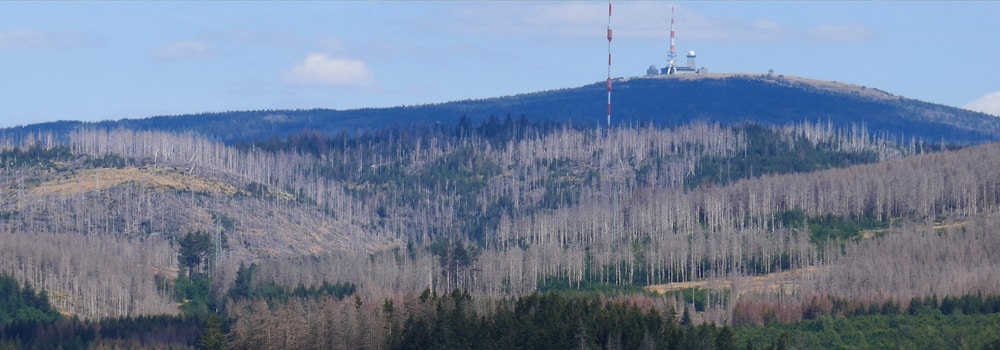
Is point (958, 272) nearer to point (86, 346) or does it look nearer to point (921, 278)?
point (921, 278)

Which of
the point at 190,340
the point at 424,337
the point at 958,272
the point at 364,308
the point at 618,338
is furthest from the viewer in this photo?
the point at 958,272

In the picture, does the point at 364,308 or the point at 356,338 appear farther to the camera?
the point at 364,308

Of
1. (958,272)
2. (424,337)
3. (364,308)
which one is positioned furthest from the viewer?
(958,272)

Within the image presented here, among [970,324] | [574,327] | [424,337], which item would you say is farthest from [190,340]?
[970,324]

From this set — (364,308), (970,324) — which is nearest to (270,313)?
(364,308)

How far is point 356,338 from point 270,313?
1590 cm

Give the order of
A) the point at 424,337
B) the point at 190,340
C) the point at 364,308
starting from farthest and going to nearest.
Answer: the point at 190,340 → the point at 364,308 → the point at 424,337

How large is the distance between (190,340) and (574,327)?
4525 centimetres

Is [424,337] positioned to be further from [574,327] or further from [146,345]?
[146,345]

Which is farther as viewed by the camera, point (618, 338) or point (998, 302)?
point (998, 302)

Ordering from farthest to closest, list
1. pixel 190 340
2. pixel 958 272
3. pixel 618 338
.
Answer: pixel 958 272
pixel 190 340
pixel 618 338

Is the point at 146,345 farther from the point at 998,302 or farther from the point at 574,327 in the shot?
the point at 998,302

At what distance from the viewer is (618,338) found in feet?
452

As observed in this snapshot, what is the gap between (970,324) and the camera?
165375mm
